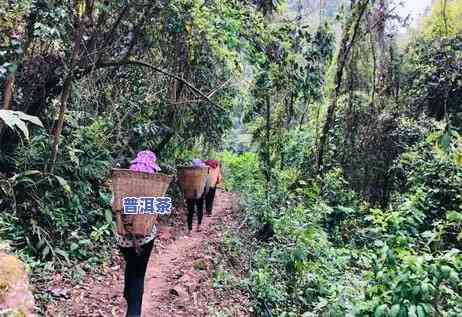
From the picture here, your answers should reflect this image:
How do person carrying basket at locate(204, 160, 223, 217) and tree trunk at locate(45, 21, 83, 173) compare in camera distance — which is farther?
person carrying basket at locate(204, 160, 223, 217)

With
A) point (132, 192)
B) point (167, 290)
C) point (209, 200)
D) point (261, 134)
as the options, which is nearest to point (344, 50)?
point (261, 134)

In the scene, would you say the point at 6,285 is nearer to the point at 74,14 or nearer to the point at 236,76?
the point at 74,14

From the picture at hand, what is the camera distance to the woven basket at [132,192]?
12.6 ft

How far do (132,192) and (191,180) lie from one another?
13.1 feet

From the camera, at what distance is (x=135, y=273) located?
13.7 feet

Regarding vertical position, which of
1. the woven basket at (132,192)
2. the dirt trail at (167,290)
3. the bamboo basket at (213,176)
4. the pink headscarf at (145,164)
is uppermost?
the pink headscarf at (145,164)

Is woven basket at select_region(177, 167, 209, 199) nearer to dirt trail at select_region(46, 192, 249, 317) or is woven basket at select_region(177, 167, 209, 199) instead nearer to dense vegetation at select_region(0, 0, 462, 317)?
dirt trail at select_region(46, 192, 249, 317)

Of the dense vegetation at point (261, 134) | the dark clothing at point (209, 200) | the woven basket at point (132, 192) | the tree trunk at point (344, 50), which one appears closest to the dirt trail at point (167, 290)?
the dense vegetation at point (261, 134)

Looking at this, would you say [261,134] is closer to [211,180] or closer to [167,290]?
[211,180]

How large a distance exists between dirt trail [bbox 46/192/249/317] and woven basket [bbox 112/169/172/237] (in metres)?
1.66

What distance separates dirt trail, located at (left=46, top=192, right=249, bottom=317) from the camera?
5.32 meters

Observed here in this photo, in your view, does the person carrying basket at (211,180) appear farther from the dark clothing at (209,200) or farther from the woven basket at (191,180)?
the woven basket at (191,180)

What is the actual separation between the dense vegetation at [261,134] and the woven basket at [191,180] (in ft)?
4.23

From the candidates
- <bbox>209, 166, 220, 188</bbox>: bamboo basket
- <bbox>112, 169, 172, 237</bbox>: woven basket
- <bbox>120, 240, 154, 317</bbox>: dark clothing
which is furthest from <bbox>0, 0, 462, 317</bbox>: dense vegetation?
<bbox>120, 240, 154, 317</bbox>: dark clothing
